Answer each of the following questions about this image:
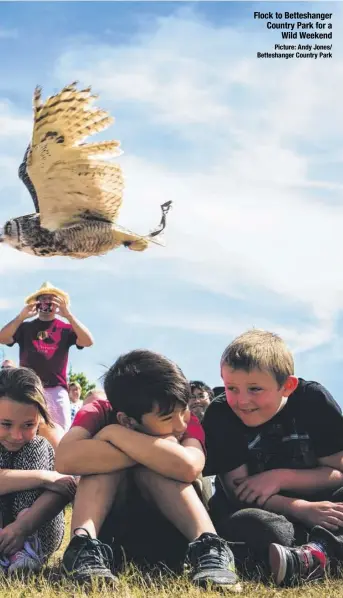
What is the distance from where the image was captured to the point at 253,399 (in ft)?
9.12

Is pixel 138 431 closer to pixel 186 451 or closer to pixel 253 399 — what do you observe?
pixel 186 451

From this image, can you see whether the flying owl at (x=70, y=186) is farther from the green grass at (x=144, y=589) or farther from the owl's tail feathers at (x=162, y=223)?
the green grass at (x=144, y=589)

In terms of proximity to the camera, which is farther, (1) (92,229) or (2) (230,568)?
(1) (92,229)

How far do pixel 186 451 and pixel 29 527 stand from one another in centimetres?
70

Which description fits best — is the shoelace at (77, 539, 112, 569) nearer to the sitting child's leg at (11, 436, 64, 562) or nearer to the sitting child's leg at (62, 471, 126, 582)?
the sitting child's leg at (62, 471, 126, 582)

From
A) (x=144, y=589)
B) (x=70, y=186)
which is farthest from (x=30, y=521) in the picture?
(x=70, y=186)

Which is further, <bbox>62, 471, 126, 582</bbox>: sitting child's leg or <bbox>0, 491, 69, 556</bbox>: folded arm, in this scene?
<bbox>0, 491, 69, 556</bbox>: folded arm

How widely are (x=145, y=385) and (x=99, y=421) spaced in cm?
26

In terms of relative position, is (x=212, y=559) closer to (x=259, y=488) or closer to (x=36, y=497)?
(x=259, y=488)

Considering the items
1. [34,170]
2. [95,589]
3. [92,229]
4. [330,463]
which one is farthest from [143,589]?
[92,229]

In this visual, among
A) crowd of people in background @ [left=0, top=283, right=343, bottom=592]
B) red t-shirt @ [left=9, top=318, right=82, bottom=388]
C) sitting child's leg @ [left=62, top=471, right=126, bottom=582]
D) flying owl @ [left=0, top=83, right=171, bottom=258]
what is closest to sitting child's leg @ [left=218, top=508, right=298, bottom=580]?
crowd of people in background @ [left=0, top=283, right=343, bottom=592]

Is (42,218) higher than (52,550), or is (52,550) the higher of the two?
(42,218)

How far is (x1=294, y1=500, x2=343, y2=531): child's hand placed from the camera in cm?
272

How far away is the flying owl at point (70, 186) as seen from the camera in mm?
8125
